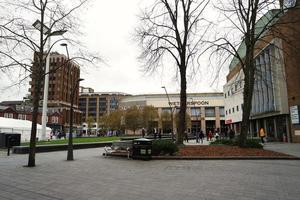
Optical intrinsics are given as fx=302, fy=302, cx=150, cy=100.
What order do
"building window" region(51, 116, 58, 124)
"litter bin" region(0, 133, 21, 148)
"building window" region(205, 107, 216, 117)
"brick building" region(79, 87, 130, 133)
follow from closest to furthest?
"litter bin" region(0, 133, 21, 148), "building window" region(51, 116, 58, 124), "building window" region(205, 107, 216, 117), "brick building" region(79, 87, 130, 133)

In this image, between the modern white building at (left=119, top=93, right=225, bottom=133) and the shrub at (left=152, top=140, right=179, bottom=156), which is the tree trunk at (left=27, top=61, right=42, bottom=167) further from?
the modern white building at (left=119, top=93, right=225, bottom=133)

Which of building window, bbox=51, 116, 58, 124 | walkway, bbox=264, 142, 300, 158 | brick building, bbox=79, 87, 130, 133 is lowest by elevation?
walkway, bbox=264, 142, 300, 158

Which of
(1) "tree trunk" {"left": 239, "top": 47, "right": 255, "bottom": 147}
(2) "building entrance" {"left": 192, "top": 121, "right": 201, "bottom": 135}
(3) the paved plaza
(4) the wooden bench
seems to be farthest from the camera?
(2) "building entrance" {"left": 192, "top": 121, "right": 201, "bottom": 135}

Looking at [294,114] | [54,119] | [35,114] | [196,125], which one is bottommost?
[35,114]

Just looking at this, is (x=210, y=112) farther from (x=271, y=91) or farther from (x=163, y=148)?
(x=163, y=148)

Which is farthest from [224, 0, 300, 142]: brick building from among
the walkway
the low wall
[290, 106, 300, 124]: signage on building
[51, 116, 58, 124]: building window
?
[51, 116, 58, 124]: building window

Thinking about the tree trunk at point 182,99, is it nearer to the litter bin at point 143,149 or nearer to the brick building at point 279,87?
the litter bin at point 143,149

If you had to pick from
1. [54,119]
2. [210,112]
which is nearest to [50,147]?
[54,119]

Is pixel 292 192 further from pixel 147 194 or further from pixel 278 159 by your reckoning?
pixel 278 159

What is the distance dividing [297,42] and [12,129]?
3337cm

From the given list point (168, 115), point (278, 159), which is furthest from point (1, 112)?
point (278, 159)

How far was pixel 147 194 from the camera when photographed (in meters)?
7.69

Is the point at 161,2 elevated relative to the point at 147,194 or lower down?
elevated

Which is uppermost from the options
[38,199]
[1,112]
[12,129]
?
[1,112]
